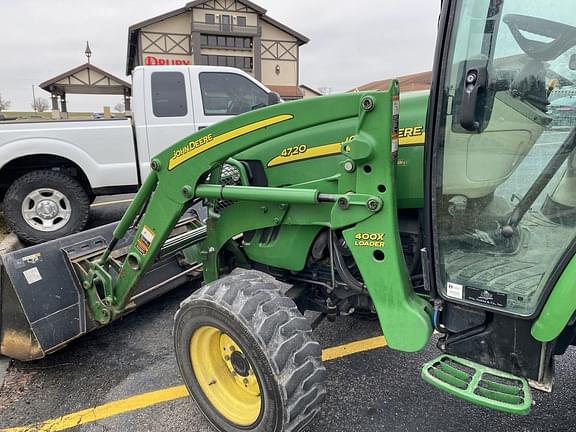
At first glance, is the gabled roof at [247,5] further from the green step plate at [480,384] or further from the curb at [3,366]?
the green step plate at [480,384]

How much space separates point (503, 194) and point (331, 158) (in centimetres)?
88

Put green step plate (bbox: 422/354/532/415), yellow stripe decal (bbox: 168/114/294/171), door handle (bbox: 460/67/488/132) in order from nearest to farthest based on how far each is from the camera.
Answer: door handle (bbox: 460/67/488/132), green step plate (bbox: 422/354/532/415), yellow stripe decal (bbox: 168/114/294/171)

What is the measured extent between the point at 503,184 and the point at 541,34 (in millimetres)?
558

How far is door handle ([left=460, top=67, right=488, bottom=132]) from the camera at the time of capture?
1623mm

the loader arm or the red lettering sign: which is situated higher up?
the red lettering sign

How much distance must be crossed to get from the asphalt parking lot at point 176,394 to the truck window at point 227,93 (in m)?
3.69

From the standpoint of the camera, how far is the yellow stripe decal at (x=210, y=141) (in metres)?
2.24

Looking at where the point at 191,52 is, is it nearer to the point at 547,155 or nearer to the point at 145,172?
the point at 145,172

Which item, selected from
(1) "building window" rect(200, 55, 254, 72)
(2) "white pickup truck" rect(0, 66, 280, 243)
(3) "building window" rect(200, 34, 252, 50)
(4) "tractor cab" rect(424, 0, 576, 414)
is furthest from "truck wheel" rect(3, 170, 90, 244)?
(3) "building window" rect(200, 34, 252, 50)

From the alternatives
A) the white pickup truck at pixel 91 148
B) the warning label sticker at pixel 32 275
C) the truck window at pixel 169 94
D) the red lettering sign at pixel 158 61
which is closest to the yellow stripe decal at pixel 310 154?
the warning label sticker at pixel 32 275

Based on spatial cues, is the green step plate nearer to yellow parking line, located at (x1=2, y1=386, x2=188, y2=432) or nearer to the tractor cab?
the tractor cab

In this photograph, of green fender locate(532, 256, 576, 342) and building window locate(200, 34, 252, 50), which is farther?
building window locate(200, 34, 252, 50)

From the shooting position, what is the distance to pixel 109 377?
9.98ft

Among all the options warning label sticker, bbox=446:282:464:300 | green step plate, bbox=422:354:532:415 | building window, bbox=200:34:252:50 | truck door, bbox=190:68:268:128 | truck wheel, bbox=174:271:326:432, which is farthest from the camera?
building window, bbox=200:34:252:50
